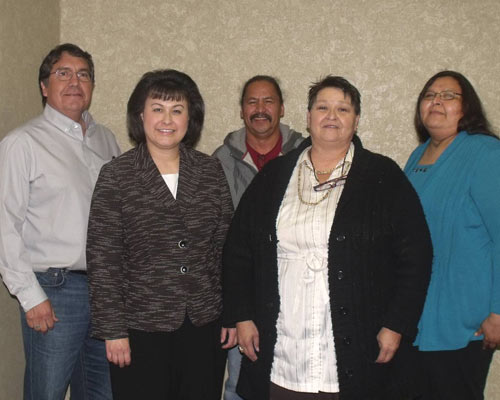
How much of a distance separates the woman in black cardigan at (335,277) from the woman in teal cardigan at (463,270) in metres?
0.19

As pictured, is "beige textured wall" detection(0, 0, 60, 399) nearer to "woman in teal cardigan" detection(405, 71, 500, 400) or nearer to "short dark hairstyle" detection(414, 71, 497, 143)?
"woman in teal cardigan" detection(405, 71, 500, 400)

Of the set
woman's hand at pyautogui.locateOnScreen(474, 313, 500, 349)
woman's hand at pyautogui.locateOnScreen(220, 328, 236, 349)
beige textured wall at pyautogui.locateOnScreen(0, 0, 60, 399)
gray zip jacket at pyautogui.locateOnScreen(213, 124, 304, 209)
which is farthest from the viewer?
gray zip jacket at pyautogui.locateOnScreen(213, 124, 304, 209)

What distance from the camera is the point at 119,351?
187 cm

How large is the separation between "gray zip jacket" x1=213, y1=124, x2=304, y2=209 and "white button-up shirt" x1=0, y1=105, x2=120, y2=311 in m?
0.67

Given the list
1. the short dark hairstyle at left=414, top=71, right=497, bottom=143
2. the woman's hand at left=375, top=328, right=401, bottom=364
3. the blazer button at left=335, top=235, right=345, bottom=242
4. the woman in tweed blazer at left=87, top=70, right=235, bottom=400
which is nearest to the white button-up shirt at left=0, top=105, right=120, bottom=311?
the woman in tweed blazer at left=87, top=70, right=235, bottom=400

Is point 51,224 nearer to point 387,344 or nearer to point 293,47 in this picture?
point 387,344

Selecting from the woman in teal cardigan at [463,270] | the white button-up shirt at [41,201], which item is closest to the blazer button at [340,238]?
the woman in teal cardigan at [463,270]

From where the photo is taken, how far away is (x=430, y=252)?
1.85 meters

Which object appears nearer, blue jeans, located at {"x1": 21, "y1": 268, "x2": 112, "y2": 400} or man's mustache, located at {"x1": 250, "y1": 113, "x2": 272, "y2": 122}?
blue jeans, located at {"x1": 21, "y1": 268, "x2": 112, "y2": 400}

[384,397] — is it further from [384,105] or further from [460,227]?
[384,105]

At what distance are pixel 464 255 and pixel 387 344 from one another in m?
0.46

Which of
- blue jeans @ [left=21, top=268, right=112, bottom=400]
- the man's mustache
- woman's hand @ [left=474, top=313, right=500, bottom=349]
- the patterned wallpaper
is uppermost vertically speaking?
the patterned wallpaper

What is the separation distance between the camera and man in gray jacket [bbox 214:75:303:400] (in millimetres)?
2651

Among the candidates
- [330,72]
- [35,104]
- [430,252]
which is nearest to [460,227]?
[430,252]
